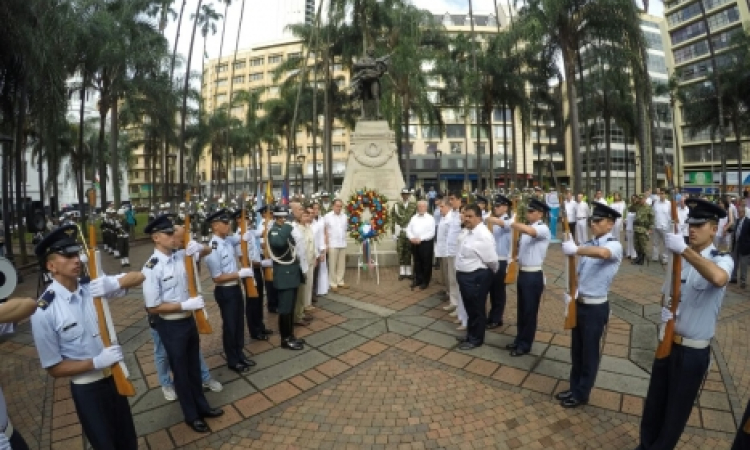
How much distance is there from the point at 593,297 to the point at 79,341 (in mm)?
4258

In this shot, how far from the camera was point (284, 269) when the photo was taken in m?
5.52

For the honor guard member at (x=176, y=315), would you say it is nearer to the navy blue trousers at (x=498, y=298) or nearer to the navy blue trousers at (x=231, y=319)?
the navy blue trousers at (x=231, y=319)

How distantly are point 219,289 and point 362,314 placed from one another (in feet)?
9.15

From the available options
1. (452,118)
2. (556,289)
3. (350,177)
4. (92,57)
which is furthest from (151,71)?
(452,118)

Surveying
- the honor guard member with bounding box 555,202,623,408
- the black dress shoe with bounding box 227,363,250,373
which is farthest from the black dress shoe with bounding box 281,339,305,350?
the honor guard member with bounding box 555,202,623,408

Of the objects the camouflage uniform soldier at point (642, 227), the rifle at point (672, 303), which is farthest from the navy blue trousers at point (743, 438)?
the camouflage uniform soldier at point (642, 227)

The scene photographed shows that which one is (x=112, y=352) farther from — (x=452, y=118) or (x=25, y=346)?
(x=452, y=118)

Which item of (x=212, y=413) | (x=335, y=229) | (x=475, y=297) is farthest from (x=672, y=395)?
(x=335, y=229)

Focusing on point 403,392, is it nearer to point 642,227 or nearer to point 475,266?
point 475,266

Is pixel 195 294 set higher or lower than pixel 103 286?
lower

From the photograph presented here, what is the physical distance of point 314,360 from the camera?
210 inches

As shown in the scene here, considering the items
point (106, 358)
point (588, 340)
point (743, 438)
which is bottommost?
point (743, 438)

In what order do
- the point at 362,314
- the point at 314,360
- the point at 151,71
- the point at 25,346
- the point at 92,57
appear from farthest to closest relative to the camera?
the point at 151,71 < the point at 92,57 < the point at 362,314 < the point at 25,346 < the point at 314,360

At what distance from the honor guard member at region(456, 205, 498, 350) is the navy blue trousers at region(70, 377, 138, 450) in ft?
12.7
